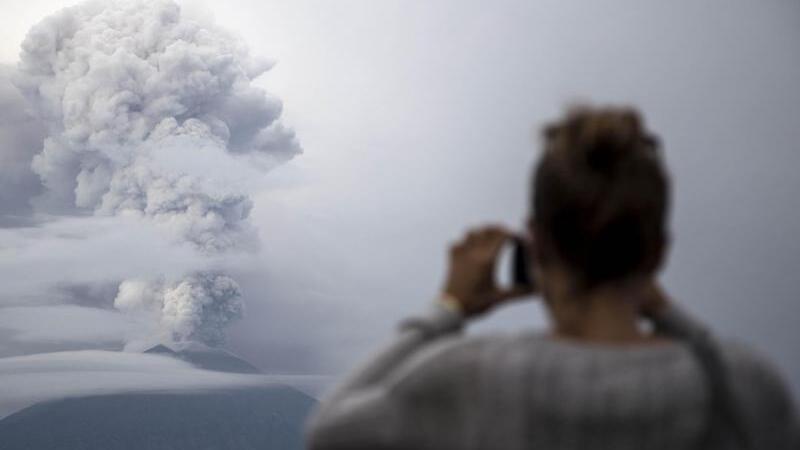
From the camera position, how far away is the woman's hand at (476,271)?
641mm

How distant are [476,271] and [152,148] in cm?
930

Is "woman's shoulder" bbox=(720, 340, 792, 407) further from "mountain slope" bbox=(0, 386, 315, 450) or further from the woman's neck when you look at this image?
"mountain slope" bbox=(0, 386, 315, 450)

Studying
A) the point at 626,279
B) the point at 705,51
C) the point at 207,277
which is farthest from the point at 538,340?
the point at 207,277

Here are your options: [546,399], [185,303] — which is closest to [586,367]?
[546,399]

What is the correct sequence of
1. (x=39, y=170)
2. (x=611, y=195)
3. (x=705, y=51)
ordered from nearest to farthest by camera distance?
(x=611, y=195) < (x=705, y=51) < (x=39, y=170)

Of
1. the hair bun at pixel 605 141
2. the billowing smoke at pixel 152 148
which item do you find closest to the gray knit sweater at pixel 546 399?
the hair bun at pixel 605 141

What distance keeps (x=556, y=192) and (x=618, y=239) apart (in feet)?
0.16

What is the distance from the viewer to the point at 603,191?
0.56m

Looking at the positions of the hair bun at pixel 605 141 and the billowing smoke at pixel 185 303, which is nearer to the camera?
the hair bun at pixel 605 141

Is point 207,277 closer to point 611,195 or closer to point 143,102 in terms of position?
point 143,102

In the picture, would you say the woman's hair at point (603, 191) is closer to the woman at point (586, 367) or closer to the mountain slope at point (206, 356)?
the woman at point (586, 367)

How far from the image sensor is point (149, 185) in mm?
9422

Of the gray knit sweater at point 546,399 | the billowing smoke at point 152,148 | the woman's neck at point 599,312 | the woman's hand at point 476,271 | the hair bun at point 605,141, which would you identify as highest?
the billowing smoke at point 152,148

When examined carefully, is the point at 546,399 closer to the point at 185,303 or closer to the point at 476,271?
the point at 476,271
